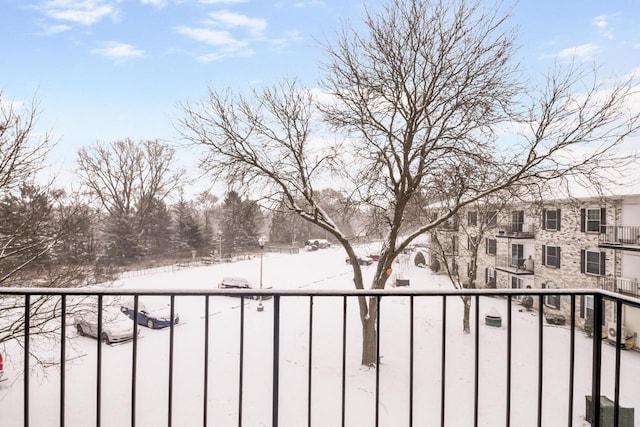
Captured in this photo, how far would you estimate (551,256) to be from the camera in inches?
561

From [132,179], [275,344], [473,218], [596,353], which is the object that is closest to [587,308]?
[473,218]

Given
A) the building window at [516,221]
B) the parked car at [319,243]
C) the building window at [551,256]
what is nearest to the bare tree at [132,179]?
the parked car at [319,243]

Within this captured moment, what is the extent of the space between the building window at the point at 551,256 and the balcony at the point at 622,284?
175cm

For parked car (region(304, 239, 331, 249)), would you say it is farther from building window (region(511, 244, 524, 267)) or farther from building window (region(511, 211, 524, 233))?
building window (region(511, 211, 524, 233))

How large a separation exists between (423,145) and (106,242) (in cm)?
2068

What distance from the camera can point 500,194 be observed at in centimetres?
852

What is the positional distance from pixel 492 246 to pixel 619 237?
6411mm

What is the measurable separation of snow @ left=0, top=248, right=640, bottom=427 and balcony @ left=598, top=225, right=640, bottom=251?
10.4 ft

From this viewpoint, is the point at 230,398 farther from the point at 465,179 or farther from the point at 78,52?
the point at 78,52

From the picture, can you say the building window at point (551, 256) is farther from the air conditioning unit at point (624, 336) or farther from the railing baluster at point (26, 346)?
the railing baluster at point (26, 346)

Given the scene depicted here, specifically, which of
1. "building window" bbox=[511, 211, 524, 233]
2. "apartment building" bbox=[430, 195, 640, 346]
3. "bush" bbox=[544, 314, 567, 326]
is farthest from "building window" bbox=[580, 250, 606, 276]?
"building window" bbox=[511, 211, 524, 233]

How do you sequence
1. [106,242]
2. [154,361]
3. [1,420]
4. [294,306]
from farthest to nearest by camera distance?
[106,242]
[294,306]
[154,361]
[1,420]

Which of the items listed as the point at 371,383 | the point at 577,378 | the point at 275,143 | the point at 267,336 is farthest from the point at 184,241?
the point at 577,378

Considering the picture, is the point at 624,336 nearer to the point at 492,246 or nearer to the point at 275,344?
the point at 492,246
